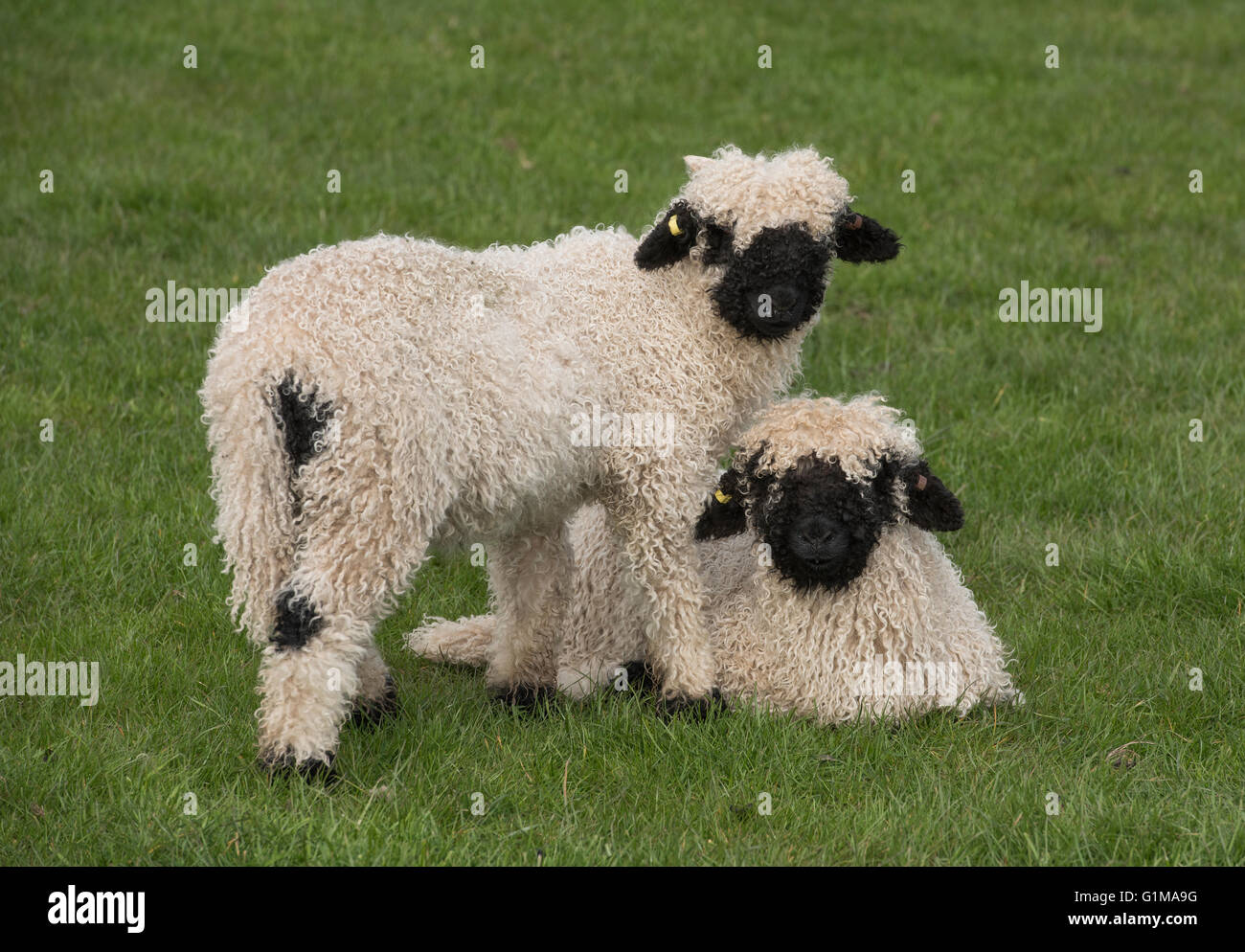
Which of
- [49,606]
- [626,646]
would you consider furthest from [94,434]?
[626,646]

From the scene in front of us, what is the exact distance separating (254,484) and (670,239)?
176 cm

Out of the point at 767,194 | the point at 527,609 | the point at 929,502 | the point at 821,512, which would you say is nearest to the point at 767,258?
the point at 767,194

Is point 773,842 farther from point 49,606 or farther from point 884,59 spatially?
point 884,59

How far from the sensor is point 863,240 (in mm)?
5227

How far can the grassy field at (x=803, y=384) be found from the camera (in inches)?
178

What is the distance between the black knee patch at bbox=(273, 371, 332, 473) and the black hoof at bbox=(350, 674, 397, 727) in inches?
45.1

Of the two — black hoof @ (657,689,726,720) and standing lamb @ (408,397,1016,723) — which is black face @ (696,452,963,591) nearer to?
standing lamb @ (408,397,1016,723)

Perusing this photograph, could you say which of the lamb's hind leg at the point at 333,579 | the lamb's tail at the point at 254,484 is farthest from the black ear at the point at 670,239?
the lamb's tail at the point at 254,484

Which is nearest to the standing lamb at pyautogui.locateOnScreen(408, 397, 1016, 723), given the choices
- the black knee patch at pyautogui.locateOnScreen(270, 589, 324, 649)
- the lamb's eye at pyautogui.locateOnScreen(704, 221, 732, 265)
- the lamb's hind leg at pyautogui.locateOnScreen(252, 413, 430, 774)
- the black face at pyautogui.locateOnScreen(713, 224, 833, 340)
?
the black face at pyautogui.locateOnScreen(713, 224, 833, 340)

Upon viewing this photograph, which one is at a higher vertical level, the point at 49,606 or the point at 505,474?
the point at 505,474

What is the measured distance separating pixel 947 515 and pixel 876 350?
3696 mm

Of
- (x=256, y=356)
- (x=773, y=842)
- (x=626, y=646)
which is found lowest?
(x=773, y=842)

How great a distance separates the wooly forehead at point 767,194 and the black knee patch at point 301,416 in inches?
65.5

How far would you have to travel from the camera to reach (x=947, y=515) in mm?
5234
